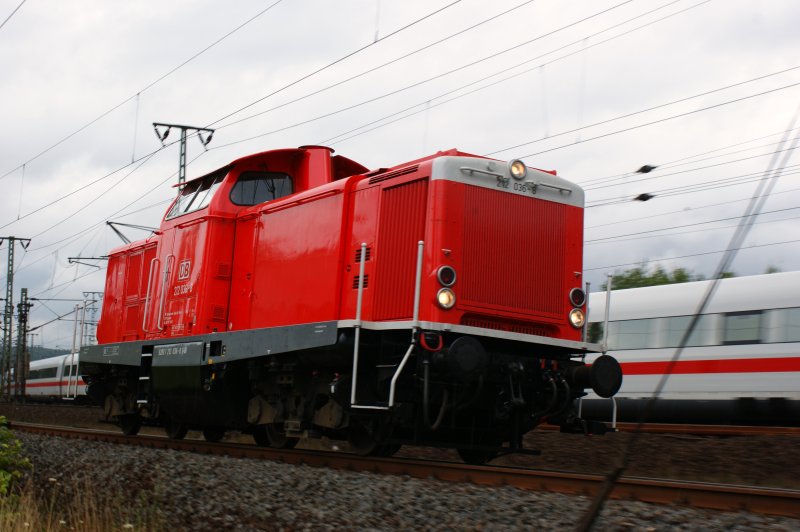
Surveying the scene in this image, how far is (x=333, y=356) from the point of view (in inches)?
319

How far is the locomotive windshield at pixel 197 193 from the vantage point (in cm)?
1096

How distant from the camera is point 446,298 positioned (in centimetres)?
754

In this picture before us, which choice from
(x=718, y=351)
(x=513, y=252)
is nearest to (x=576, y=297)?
(x=513, y=252)

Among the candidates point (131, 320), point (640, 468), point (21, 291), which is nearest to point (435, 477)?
point (640, 468)

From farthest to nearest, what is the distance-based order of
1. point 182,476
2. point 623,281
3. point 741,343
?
point 623,281
point 741,343
point 182,476

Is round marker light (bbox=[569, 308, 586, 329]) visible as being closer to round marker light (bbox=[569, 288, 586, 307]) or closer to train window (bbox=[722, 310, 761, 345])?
round marker light (bbox=[569, 288, 586, 307])

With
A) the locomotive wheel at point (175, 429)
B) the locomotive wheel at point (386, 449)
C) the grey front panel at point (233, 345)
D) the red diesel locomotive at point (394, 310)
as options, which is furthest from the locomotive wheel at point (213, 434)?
the locomotive wheel at point (386, 449)

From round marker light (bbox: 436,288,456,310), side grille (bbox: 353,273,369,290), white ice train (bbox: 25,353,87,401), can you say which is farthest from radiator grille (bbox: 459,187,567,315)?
white ice train (bbox: 25,353,87,401)

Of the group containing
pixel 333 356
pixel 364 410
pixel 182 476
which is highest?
pixel 333 356

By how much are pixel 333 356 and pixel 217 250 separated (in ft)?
10.2

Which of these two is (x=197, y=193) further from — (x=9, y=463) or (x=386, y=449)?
(x=386, y=449)

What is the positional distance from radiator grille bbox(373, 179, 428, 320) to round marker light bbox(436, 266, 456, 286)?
0.43m

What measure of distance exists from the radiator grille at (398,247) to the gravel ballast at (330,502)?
1.73 m

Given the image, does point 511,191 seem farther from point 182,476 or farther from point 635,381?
point 635,381
